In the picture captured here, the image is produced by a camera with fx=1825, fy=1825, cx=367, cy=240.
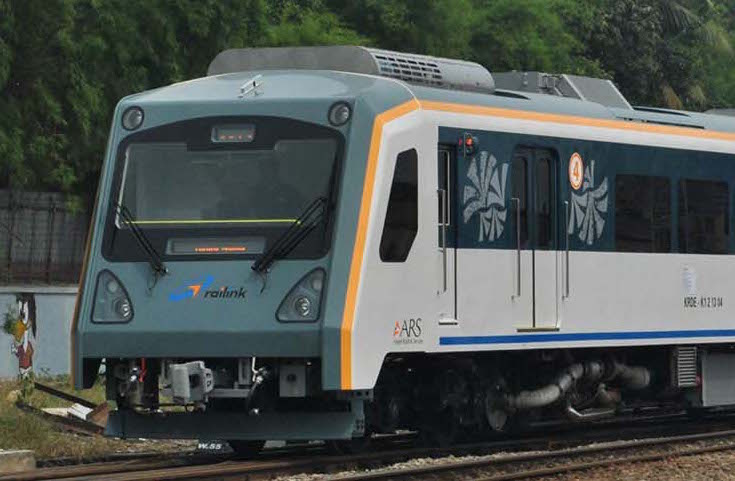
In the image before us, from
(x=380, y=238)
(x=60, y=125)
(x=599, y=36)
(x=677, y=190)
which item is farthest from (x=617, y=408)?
(x=599, y=36)

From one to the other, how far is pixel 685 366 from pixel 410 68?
4937mm

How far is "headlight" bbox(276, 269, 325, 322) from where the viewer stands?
14.1 metres

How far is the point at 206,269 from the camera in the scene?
14516 mm

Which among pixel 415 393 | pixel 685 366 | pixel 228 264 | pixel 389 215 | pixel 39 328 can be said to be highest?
pixel 389 215

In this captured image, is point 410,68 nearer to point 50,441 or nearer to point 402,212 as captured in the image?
point 402,212

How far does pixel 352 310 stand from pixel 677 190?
18.0 feet

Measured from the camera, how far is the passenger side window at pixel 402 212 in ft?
47.8

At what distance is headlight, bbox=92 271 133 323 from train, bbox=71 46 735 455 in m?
0.02

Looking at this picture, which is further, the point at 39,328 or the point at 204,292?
the point at 39,328

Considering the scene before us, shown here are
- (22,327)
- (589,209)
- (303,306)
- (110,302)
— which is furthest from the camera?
(22,327)

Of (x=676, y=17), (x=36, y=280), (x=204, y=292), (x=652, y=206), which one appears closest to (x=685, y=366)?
(x=652, y=206)

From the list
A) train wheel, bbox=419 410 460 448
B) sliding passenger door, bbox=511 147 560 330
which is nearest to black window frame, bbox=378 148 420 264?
sliding passenger door, bbox=511 147 560 330

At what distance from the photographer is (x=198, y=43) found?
104 feet

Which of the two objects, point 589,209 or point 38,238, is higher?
point 38,238
